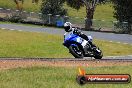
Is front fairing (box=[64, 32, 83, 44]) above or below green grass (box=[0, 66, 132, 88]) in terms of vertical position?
above

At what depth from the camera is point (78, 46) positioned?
1805 centimetres

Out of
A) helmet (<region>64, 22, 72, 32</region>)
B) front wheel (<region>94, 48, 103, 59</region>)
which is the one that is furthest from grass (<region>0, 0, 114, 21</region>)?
helmet (<region>64, 22, 72, 32</region>)

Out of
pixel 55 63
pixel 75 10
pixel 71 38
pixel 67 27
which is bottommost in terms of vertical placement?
pixel 75 10

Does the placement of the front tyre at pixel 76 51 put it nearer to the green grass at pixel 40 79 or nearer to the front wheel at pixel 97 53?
the front wheel at pixel 97 53

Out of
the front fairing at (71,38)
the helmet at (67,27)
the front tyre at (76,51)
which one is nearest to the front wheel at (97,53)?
the front tyre at (76,51)

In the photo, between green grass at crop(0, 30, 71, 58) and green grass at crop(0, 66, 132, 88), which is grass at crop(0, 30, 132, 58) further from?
green grass at crop(0, 66, 132, 88)

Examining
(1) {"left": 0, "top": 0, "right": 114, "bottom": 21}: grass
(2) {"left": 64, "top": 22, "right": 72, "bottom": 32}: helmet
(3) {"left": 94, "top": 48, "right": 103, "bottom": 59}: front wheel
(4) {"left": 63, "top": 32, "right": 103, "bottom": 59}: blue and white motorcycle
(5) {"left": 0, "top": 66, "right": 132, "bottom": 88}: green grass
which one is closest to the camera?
(5) {"left": 0, "top": 66, "right": 132, "bottom": 88}: green grass

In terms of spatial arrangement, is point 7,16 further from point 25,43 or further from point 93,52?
point 93,52

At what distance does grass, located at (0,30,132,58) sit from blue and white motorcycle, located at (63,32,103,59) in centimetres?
732

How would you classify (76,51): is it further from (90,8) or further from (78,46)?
(90,8)

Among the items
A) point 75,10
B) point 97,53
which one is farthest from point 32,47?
point 75,10

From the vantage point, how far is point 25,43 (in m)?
31.2

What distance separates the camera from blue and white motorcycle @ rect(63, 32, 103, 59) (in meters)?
17.7

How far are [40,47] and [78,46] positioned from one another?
11318 millimetres
